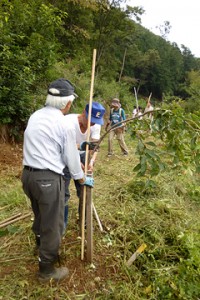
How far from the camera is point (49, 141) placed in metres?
1.89

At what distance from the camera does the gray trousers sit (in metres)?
1.90

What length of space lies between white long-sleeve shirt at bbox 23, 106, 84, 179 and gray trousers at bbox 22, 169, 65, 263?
8 centimetres

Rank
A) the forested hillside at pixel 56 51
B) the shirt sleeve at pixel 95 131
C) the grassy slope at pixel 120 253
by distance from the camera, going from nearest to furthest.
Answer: the grassy slope at pixel 120 253
the shirt sleeve at pixel 95 131
the forested hillside at pixel 56 51

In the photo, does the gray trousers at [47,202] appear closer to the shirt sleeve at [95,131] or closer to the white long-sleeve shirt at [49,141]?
the white long-sleeve shirt at [49,141]

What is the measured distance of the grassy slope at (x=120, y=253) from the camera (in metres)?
2.25

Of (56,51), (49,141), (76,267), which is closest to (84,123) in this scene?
(49,141)

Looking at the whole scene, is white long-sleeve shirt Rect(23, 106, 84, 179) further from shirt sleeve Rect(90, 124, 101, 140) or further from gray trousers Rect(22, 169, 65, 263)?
shirt sleeve Rect(90, 124, 101, 140)

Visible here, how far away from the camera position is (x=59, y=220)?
203cm

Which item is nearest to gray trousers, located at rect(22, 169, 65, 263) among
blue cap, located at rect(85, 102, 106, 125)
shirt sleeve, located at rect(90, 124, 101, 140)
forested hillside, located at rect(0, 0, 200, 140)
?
blue cap, located at rect(85, 102, 106, 125)

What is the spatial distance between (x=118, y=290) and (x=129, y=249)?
0.55 meters

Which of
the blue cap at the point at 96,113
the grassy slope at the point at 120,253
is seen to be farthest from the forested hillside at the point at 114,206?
the blue cap at the point at 96,113

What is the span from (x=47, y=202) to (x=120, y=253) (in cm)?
121

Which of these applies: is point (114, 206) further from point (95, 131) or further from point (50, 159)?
point (50, 159)

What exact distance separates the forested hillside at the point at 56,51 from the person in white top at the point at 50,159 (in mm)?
2035
